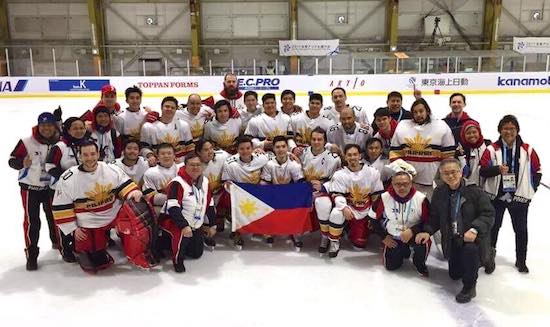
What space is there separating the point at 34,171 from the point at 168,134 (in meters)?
1.41

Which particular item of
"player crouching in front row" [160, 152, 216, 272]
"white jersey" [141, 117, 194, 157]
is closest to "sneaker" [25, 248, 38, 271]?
"player crouching in front row" [160, 152, 216, 272]

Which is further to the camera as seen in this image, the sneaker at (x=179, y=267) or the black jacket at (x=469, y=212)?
the sneaker at (x=179, y=267)

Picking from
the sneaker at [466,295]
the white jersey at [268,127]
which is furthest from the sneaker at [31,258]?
the sneaker at [466,295]

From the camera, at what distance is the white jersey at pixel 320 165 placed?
4.84 m

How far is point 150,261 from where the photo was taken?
14.4 ft

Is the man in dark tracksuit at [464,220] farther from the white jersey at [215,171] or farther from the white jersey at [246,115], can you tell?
the white jersey at [246,115]

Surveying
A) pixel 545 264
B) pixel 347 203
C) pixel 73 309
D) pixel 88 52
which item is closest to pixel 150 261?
pixel 73 309

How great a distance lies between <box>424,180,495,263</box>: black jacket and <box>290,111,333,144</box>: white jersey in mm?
1877

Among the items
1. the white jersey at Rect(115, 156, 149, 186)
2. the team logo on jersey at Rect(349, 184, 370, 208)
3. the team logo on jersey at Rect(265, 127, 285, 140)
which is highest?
the team logo on jersey at Rect(265, 127, 285, 140)

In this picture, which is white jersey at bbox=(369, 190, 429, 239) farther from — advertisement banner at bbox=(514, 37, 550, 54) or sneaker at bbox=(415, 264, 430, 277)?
advertisement banner at bbox=(514, 37, 550, 54)

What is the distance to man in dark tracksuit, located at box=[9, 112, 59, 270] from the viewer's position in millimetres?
4129

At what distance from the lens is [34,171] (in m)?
4.20

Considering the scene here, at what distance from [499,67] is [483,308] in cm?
1739

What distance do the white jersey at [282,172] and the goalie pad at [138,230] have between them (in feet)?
3.93
